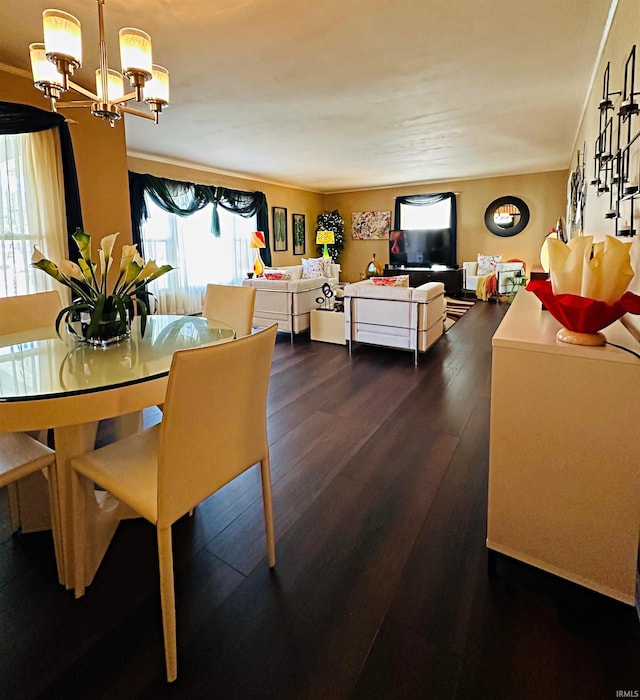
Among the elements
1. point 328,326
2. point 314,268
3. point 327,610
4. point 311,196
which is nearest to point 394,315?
point 328,326

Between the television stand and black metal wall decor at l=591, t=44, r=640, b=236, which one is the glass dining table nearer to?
black metal wall decor at l=591, t=44, r=640, b=236

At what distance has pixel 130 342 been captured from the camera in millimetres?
1822

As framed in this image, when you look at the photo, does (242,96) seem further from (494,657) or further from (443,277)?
(443,277)

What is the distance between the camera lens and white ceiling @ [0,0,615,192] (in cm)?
232

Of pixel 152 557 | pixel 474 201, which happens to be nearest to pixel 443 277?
pixel 474 201

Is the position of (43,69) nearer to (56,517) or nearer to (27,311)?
(27,311)

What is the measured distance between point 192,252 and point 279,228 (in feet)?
8.01

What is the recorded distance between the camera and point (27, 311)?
2.23 metres

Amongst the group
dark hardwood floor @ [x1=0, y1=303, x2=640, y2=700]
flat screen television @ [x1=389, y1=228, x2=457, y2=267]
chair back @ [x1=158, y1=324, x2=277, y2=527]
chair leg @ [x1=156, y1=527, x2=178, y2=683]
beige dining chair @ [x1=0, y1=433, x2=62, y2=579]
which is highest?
flat screen television @ [x1=389, y1=228, x2=457, y2=267]

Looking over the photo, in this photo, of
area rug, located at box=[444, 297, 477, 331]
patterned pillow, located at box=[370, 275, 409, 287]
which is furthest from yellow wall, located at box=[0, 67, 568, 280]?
patterned pillow, located at box=[370, 275, 409, 287]

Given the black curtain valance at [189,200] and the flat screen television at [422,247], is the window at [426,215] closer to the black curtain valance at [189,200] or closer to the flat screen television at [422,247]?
the flat screen television at [422,247]

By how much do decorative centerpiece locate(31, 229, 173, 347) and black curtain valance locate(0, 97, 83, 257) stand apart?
1770 millimetres

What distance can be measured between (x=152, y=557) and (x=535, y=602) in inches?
54.7

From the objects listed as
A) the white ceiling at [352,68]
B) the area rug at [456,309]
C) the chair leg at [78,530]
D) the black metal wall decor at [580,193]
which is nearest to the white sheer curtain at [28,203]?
the white ceiling at [352,68]
